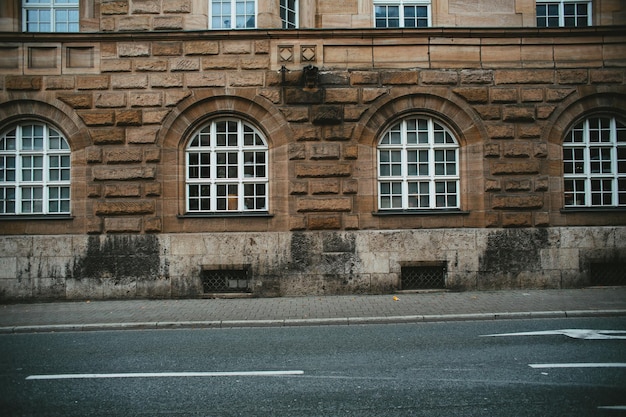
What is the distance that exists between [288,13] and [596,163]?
9.12m

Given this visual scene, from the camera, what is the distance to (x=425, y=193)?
13.7 meters

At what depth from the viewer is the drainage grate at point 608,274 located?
1339 centimetres

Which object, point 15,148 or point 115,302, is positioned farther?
point 15,148

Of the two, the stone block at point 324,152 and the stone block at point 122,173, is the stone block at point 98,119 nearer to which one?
the stone block at point 122,173

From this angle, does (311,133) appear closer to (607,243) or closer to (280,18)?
(280,18)

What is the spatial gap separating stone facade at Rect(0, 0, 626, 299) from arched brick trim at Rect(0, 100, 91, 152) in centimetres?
4

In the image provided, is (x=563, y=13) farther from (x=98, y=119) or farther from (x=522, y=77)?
(x=98, y=119)

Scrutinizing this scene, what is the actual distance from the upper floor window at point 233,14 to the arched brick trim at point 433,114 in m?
4.06

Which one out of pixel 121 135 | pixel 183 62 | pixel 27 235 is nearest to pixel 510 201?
pixel 183 62

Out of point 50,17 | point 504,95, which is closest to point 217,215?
point 50,17

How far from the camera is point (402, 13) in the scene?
14.0 m

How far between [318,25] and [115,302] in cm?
860

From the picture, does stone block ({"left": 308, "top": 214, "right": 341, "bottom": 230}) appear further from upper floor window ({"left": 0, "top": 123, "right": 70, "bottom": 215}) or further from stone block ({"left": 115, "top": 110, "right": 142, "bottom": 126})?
upper floor window ({"left": 0, "top": 123, "right": 70, "bottom": 215})

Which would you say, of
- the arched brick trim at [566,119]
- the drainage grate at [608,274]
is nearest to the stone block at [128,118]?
the arched brick trim at [566,119]
